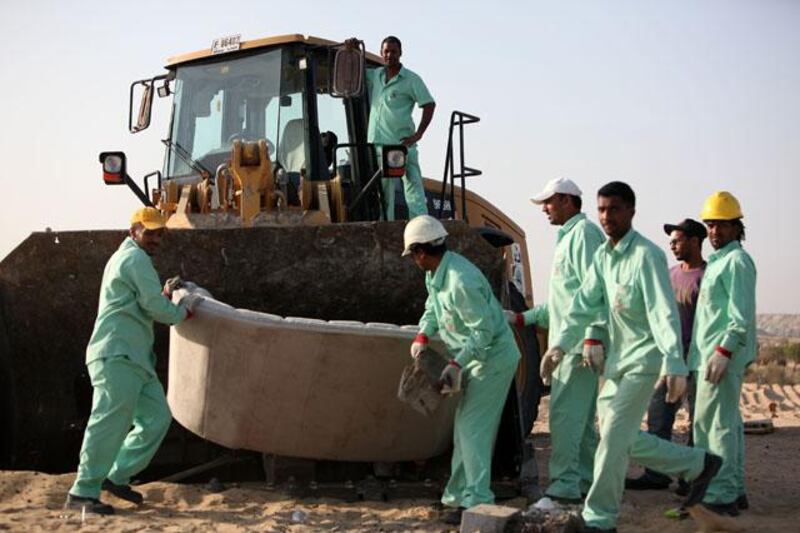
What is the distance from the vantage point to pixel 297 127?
27.0 feet

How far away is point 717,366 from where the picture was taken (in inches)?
239

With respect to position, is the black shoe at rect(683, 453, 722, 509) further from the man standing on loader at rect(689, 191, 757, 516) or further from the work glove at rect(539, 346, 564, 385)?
the work glove at rect(539, 346, 564, 385)

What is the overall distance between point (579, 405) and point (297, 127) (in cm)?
318

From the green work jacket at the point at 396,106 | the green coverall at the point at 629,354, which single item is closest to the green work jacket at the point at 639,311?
the green coverall at the point at 629,354

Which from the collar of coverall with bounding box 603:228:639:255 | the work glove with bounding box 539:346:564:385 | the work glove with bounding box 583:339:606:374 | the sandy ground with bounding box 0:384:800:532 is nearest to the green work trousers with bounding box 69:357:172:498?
the sandy ground with bounding box 0:384:800:532

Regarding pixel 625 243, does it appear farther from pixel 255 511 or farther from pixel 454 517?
pixel 255 511

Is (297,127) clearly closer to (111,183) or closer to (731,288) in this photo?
(111,183)

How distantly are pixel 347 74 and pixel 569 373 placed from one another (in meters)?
2.52

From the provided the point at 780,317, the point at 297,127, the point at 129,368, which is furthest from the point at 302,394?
the point at 780,317

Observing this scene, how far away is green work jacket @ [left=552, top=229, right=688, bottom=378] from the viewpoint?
518 centimetres

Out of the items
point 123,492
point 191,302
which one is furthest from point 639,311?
point 123,492

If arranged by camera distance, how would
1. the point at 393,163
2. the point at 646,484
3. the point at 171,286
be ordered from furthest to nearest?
the point at 393,163
the point at 646,484
the point at 171,286

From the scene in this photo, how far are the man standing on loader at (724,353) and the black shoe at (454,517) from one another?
1.45m

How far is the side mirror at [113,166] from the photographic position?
→ 8.29m
